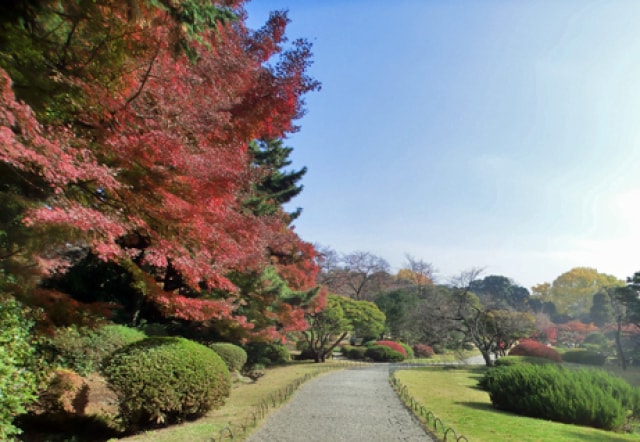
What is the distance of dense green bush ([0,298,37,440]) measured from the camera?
505cm

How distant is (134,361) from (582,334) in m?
67.1

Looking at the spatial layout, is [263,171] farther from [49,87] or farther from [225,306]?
[49,87]

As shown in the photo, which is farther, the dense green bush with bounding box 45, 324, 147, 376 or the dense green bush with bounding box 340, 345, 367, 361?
the dense green bush with bounding box 340, 345, 367, 361

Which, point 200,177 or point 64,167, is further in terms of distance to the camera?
point 200,177

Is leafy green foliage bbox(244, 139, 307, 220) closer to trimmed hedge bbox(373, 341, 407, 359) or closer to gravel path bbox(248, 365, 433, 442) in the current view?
gravel path bbox(248, 365, 433, 442)

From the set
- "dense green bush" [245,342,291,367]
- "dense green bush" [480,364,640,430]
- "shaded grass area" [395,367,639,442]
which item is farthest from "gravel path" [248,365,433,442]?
"dense green bush" [245,342,291,367]

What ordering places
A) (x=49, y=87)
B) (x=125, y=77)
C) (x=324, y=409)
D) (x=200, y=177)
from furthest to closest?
(x=324, y=409) < (x=200, y=177) < (x=125, y=77) < (x=49, y=87)

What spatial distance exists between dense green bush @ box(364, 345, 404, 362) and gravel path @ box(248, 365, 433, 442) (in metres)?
19.4

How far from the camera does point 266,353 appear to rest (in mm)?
24500

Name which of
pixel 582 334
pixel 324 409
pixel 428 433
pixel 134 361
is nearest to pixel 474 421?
pixel 428 433

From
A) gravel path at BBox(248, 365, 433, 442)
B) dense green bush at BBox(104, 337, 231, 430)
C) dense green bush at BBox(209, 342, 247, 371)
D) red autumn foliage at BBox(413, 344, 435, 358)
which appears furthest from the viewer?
red autumn foliage at BBox(413, 344, 435, 358)

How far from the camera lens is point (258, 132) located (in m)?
7.84

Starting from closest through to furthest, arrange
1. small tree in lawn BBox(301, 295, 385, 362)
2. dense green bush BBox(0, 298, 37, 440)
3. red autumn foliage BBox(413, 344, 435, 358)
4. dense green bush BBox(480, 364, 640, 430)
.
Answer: dense green bush BBox(0, 298, 37, 440) → dense green bush BBox(480, 364, 640, 430) → small tree in lawn BBox(301, 295, 385, 362) → red autumn foliage BBox(413, 344, 435, 358)

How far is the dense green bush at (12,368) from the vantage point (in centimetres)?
505
